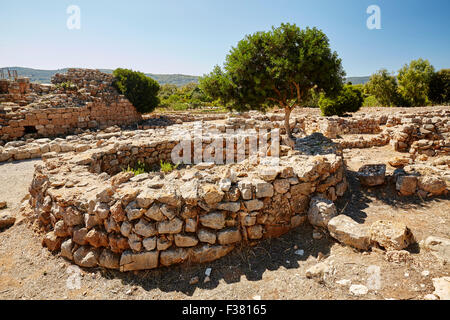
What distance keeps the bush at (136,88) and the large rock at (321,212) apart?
1682 cm

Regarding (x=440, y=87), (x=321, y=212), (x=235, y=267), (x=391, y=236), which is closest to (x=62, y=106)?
(x=235, y=267)

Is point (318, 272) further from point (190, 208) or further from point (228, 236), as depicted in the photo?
point (190, 208)

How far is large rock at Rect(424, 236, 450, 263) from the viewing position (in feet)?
10.4

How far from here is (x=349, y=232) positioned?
3.72m

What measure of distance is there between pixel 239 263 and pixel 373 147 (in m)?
9.00

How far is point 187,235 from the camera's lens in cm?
377

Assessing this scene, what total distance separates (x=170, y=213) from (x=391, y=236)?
3.29 meters

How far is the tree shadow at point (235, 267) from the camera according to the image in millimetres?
3494

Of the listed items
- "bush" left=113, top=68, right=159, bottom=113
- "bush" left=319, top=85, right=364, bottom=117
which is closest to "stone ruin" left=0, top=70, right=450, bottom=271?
"bush" left=319, top=85, right=364, bottom=117

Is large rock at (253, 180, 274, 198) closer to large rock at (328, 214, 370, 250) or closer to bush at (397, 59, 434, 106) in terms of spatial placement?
large rock at (328, 214, 370, 250)

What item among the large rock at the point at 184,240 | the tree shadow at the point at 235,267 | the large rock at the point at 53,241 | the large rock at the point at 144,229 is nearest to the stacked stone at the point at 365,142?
the tree shadow at the point at 235,267

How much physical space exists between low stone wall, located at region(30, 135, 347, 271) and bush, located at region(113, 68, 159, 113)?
1466cm
